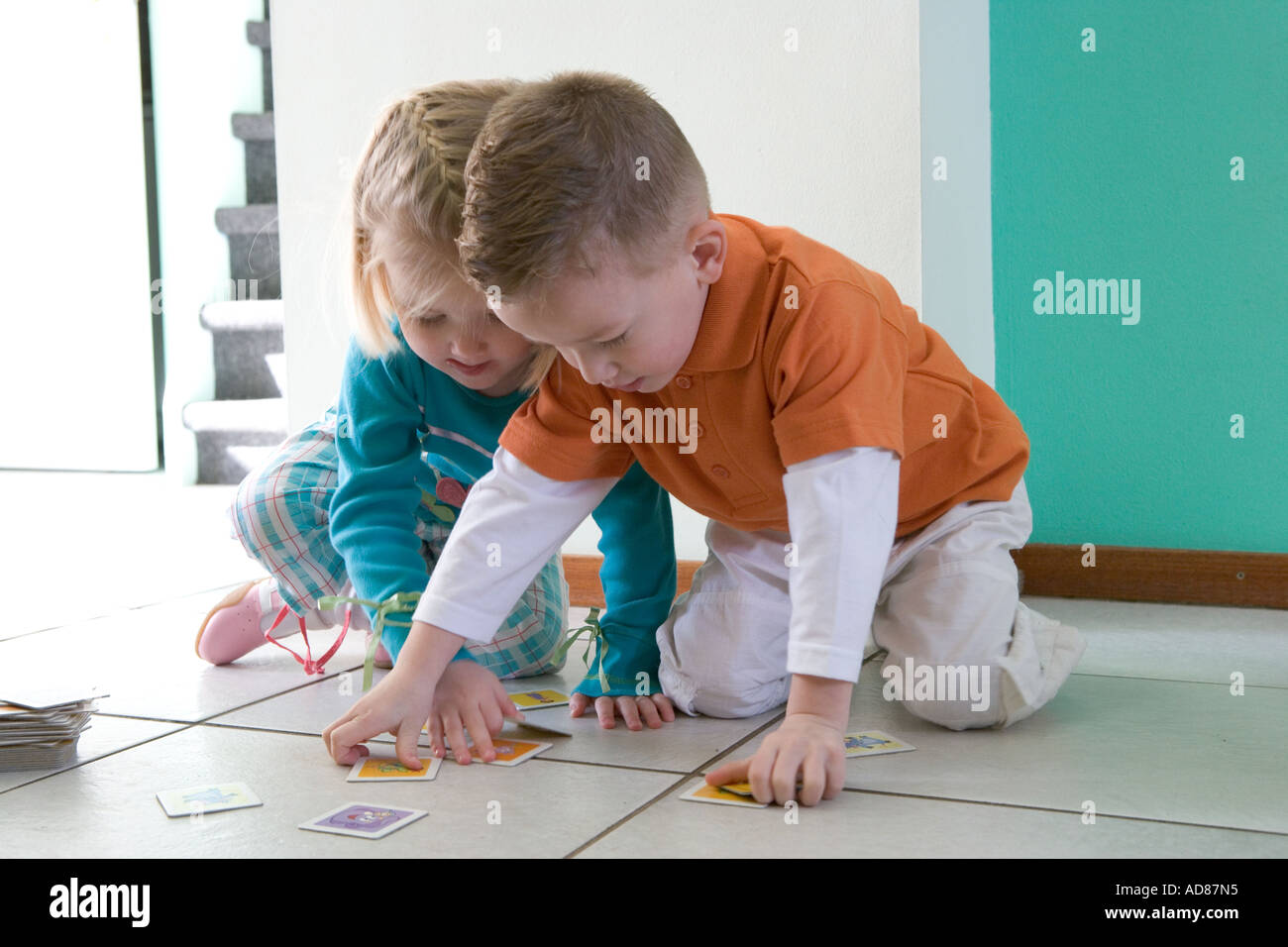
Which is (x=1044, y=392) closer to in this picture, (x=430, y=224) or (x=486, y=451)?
(x=486, y=451)

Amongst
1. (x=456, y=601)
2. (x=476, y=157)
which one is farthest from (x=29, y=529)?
(x=476, y=157)

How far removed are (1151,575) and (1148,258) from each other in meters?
0.47

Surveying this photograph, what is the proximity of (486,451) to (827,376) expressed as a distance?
54cm

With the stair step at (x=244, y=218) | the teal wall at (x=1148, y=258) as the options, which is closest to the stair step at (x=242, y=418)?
the stair step at (x=244, y=218)

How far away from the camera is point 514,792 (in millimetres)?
1079

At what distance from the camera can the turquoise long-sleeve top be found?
54.4 inches

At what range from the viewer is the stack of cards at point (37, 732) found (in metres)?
1.17

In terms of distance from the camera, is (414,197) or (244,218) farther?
(244,218)

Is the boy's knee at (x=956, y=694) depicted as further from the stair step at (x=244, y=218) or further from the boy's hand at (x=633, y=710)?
the stair step at (x=244, y=218)

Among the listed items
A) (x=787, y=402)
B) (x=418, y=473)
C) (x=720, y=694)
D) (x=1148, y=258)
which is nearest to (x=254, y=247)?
(x=418, y=473)

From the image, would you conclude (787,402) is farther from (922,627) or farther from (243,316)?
(243,316)

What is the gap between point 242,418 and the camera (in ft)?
12.6

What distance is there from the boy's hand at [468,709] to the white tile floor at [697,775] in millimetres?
39

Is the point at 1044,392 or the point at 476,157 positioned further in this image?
the point at 1044,392
